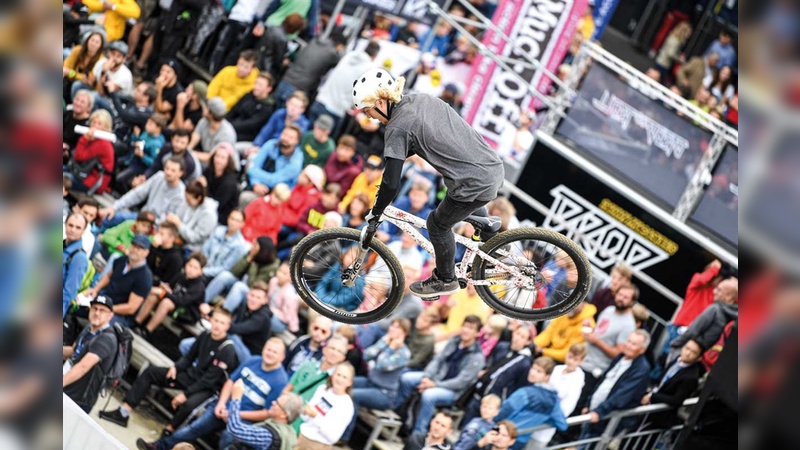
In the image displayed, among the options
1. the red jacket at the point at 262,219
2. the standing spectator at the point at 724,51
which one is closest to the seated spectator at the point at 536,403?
the red jacket at the point at 262,219

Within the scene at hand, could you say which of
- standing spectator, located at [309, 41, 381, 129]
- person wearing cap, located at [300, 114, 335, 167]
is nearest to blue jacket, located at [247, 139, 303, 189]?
person wearing cap, located at [300, 114, 335, 167]

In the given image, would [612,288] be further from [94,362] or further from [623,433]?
[94,362]

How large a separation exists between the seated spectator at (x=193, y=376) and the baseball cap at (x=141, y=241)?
4.13 feet

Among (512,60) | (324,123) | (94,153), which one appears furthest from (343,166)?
(94,153)

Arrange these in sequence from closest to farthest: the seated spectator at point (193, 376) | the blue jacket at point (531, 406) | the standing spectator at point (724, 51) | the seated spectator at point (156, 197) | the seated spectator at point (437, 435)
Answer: the seated spectator at point (437, 435) → the blue jacket at point (531, 406) → the seated spectator at point (193, 376) → the seated spectator at point (156, 197) → the standing spectator at point (724, 51)

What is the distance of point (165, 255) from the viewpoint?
1204 centimetres

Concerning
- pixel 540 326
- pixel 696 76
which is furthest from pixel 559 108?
pixel 696 76

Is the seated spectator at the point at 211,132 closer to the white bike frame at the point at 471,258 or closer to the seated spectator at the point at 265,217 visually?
the seated spectator at the point at 265,217

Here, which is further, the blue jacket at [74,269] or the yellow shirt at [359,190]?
the blue jacket at [74,269]

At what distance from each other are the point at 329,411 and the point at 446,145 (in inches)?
232

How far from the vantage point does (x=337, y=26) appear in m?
14.6

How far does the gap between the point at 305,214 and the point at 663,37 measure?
462 inches

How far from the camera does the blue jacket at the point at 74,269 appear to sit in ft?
38.0

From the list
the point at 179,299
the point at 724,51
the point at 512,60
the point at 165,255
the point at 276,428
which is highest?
the point at 724,51
